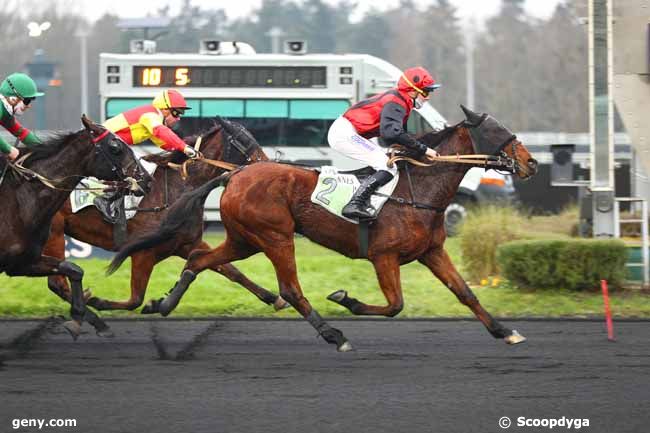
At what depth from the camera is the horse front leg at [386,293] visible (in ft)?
30.5

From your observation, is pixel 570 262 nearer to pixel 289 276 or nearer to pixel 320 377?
pixel 289 276

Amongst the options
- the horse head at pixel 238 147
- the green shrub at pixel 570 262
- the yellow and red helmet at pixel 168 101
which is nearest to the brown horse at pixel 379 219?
the horse head at pixel 238 147

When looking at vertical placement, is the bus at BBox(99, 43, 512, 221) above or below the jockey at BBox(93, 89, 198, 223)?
above

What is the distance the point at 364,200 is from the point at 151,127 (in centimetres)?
239

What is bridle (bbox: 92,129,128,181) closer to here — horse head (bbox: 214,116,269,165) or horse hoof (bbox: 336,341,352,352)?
horse head (bbox: 214,116,269,165)

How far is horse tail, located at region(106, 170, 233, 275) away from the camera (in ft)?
32.3

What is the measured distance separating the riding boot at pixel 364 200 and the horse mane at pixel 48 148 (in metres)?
2.17

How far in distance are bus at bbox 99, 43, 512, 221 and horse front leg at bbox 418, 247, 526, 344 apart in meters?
10.4

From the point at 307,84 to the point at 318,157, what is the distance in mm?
1276

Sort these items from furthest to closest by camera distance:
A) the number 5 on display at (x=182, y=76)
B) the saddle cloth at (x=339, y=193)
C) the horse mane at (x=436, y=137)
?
1. the number 5 on display at (x=182, y=76)
2. the horse mane at (x=436, y=137)
3. the saddle cloth at (x=339, y=193)

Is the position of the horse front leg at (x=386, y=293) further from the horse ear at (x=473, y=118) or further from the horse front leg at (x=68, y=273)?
the horse front leg at (x=68, y=273)

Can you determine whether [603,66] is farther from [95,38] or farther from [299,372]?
[95,38]

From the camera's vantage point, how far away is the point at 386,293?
9336 mm

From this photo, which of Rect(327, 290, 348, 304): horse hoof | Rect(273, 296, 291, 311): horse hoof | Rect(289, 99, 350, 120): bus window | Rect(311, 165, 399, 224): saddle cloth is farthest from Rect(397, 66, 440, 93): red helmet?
Rect(289, 99, 350, 120): bus window
